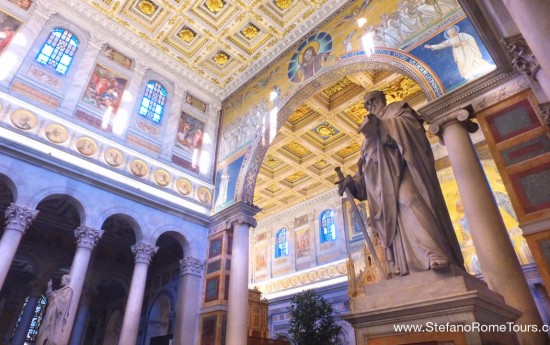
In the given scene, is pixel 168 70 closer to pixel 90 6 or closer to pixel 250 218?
pixel 90 6

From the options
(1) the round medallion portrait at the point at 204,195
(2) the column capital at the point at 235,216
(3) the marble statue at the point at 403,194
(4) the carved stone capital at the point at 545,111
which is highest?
(1) the round medallion portrait at the point at 204,195

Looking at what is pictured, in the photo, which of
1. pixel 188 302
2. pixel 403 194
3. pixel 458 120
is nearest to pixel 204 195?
pixel 188 302

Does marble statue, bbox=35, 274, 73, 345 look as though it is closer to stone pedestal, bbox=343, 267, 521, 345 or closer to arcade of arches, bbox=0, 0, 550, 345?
arcade of arches, bbox=0, 0, 550, 345

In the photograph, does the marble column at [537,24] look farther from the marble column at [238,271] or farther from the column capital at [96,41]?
the column capital at [96,41]

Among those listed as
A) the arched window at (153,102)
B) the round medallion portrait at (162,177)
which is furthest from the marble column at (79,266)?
the arched window at (153,102)

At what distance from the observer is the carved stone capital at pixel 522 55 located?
5750 mm

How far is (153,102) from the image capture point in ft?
47.2

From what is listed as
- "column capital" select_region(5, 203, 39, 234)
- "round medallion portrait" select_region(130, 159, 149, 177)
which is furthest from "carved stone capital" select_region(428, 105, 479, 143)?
"column capital" select_region(5, 203, 39, 234)

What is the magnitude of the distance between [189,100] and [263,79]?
11.2 ft

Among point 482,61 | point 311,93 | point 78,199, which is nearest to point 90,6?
point 78,199

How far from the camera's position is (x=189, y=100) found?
51.3ft

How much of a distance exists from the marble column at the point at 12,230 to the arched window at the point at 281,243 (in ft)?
45.5

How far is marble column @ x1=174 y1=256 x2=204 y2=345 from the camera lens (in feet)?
37.3

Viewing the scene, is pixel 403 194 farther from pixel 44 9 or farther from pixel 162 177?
pixel 44 9
